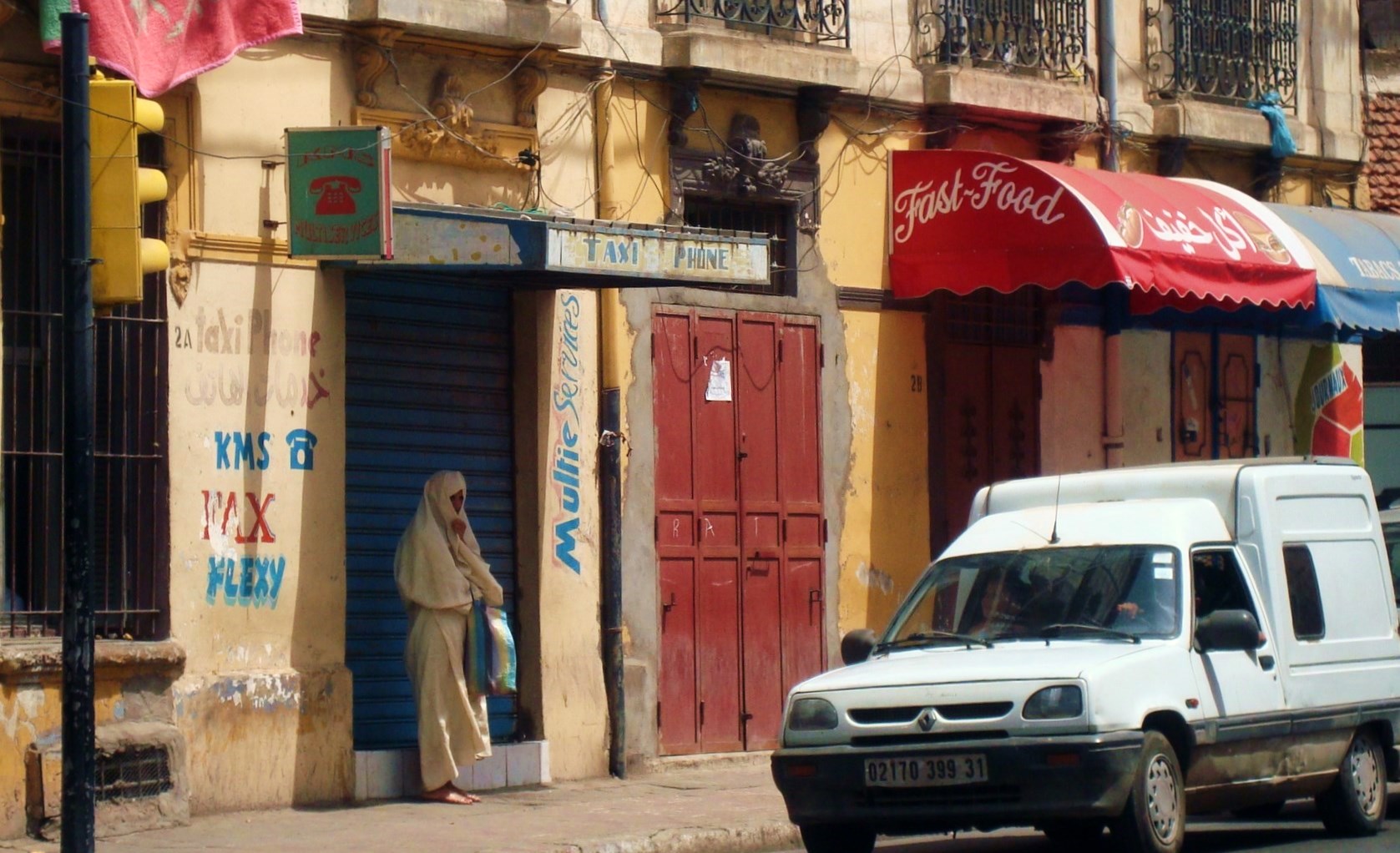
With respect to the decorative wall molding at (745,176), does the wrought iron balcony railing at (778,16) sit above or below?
above

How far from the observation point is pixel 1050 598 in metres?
10.3

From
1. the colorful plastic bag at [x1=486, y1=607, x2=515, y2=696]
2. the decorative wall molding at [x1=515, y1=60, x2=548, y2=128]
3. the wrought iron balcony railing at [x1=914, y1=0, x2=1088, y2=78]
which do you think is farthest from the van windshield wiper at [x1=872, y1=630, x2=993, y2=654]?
the wrought iron balcony railing at [x1=914, y1=0, x2=1088, y2=78]

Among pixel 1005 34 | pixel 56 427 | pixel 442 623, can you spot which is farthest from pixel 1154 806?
pixel 1005 34

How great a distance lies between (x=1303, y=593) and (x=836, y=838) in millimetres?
2817

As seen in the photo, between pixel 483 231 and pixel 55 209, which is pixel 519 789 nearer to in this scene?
pixel 483 231

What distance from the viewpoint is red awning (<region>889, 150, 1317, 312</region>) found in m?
15.6

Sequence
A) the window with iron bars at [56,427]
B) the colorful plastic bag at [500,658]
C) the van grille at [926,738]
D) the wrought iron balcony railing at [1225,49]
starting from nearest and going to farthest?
the van grille at [926,738]
the window with iron bars at [56,427]
the colorful plastic bag at [500,658]
the wrought iron balcony railing at [1225,49]

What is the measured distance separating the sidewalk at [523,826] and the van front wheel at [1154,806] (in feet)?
8.98

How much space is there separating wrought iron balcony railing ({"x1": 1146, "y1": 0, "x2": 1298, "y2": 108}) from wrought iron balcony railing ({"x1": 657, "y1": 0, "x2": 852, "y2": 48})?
3964 millimetres

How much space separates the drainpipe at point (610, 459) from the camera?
1427cm

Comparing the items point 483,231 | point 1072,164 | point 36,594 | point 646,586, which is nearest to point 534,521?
point 646,586

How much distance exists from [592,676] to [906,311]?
13.7ft

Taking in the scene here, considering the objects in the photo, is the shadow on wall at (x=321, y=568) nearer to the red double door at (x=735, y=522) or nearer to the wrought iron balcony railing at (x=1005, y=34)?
the red double door at (x=735, y=522)

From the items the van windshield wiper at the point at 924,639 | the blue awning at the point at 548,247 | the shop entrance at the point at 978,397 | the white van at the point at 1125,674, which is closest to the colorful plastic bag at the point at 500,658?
the blue awning at the point at 548,247
